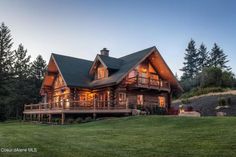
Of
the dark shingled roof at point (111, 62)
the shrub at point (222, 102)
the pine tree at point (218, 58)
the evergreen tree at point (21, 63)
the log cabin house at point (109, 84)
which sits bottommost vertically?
the shrub at point (222, 102)

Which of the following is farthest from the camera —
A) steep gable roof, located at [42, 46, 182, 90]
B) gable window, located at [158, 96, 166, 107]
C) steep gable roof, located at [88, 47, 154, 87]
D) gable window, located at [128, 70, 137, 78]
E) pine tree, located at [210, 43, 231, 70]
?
pine tree, located at [210, 43, 231, 70]

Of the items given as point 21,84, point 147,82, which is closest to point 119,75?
point 147,82

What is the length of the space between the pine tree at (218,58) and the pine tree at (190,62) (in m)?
4.86

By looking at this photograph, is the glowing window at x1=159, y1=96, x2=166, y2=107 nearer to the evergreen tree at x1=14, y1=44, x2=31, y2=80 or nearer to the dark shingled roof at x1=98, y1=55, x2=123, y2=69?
the dark shingled roof at x1=98, y1=55, x2=123, y2=69

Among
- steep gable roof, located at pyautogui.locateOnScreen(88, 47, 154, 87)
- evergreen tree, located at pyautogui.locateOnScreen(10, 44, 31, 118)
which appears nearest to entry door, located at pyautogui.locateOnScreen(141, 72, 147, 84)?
steep gable roof, located at pyautogui.locateOnScreen(88, 47, 154, 87)

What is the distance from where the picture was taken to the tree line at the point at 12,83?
45050mm

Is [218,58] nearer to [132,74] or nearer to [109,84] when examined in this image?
[132,74]

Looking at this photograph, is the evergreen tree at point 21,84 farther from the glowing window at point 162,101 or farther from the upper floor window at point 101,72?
the glowing window at point 162,101

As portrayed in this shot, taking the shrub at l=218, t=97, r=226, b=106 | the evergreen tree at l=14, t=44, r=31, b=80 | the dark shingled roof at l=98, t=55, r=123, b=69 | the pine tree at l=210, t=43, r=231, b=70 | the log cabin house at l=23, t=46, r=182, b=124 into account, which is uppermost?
the pine tree at l=210, t=43, r=231, b=70

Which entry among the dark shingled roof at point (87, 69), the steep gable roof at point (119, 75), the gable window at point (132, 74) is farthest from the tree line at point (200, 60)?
the steep gable roof at point (119, 75)

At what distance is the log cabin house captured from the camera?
26.9 m

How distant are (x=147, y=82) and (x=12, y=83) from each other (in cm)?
2990

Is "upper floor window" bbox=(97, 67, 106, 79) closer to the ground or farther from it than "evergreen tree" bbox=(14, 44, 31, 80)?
closer to the ground

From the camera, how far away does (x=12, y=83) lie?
49281mm
